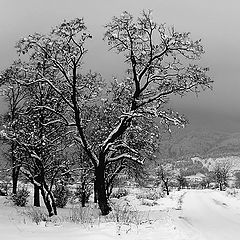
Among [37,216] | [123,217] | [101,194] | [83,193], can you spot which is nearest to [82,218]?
[123,217]

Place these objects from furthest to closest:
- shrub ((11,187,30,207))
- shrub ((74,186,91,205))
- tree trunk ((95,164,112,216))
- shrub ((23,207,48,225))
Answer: shrub ((74,186,91,205)) → shrub ((11,187,30,207)) → tree trunk ((95,164,112,216)) → shrub ((23,207,48,225))

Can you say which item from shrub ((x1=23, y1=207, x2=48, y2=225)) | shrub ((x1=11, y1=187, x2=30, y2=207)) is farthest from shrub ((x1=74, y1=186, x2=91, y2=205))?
shrub ((x1=23, y1=207, x2=48, y2=225))

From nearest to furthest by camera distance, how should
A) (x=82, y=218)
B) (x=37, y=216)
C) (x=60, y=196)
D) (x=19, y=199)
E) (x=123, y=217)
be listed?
(x=123, y=217), (x=82, y=218), (x=37, y=216), (x=19, y=199), (x=60, y=196)

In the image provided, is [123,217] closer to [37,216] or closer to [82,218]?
[82,218]

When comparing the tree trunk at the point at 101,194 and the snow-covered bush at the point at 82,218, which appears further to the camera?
the tree trunk at the point at 101,194

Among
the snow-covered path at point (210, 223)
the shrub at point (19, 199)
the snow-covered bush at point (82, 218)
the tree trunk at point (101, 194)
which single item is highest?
the tree trunk at point (101, 194)

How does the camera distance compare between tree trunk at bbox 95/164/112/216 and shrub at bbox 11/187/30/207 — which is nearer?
tree trunk at bbox 95/164/112/216

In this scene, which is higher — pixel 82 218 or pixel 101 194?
pixel 101 194

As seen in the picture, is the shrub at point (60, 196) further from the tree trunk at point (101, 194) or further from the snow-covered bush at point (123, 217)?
the snow-covered bush at point (123, 217)

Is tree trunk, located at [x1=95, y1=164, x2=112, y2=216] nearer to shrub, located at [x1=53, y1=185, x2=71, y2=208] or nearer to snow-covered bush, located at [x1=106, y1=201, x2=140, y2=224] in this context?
snow-covered bush, located at [x1=106, y1=201, x2=140, y2=224]

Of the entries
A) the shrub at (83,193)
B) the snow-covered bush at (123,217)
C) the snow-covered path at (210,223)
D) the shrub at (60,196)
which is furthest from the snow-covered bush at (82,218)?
the shrub at (83,193)

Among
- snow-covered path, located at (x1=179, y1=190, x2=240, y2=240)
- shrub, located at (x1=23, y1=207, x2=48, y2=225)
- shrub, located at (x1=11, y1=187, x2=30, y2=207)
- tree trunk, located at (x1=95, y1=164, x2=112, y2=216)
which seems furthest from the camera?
shrub, located at (x1=11, y1=187, x2=30, y2=207)

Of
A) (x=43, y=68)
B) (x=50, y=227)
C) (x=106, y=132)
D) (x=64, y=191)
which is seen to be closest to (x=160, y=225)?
(x=50, y=227)

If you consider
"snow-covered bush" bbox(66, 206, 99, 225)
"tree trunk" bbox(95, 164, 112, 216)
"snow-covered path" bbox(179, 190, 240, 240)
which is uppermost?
"tree trunk" bbox(95, 164, 112, 216)
